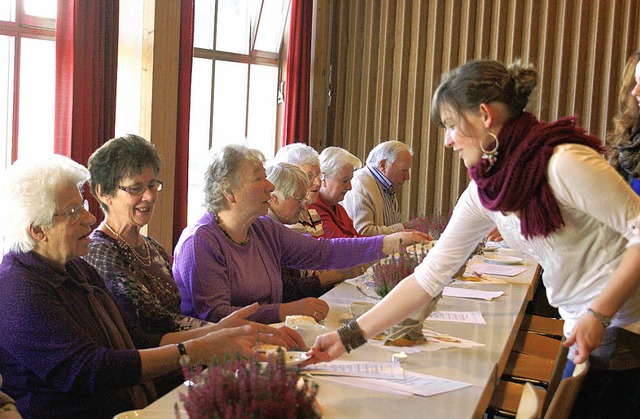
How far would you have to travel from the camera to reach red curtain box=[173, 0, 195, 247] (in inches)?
237

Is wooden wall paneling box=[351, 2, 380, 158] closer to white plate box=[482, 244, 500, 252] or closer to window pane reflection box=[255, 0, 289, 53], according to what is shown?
window pane reflection box=[255, 0, 289, 53]

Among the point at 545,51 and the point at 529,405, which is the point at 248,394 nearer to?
the point at 529,405

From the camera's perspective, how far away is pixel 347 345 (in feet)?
7.22

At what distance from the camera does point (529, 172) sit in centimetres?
206

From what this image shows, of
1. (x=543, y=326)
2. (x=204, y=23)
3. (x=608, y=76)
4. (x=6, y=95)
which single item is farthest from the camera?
(x=608, y=76)

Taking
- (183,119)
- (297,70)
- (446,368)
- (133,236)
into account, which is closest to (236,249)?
(133,236)

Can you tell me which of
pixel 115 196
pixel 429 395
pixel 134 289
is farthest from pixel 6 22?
pixel 429 395

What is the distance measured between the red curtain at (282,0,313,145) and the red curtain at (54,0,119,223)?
290 cm

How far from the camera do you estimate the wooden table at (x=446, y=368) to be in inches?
74.2

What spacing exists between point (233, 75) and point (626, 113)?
4314mm

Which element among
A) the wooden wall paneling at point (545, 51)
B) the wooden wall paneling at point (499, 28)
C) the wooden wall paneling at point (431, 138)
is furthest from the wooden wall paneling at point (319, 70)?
the wooden wall paneling at point (545, 51)

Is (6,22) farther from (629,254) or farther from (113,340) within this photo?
(629,254)

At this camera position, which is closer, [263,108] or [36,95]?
[36,95]

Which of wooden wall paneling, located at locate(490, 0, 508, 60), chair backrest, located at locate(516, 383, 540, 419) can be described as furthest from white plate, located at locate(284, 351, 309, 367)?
wooden wall paneling, located at locate(490, 0, 508, 60)
